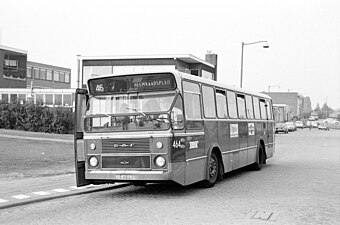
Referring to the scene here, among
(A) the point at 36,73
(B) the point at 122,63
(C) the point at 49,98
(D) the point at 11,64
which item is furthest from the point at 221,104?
(A) the point at 36,73

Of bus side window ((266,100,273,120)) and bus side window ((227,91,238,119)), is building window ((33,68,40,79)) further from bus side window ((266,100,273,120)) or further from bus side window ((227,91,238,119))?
bus side window ((227,91,238,119))

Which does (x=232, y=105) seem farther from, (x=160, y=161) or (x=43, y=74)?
(x=43, y=74)

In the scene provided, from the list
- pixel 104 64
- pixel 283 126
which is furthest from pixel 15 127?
pixel 283 126

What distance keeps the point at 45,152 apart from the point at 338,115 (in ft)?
456

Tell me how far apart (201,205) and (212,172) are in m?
2.85

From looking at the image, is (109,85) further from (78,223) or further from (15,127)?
(15,127)

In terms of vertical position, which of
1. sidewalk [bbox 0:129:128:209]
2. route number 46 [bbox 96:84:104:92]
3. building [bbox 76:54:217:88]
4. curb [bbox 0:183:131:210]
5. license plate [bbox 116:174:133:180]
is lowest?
curb [bbox 0:183:131:210]

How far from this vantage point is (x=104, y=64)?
42125mm

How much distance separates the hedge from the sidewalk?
32.5ft

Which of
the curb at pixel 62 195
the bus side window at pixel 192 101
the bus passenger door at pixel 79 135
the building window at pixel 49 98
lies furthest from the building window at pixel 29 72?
the bus side window at pixel 192 101

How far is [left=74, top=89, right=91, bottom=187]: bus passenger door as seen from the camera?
11.1 metres

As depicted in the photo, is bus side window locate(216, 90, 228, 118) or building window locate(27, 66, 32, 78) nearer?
bus side window locate(216, 90, 228, 118)

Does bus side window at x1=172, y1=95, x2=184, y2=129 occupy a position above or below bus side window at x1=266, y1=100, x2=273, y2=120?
below

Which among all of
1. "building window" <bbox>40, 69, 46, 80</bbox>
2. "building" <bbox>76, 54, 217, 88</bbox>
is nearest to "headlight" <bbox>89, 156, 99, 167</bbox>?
"building" <bbox>76, 54, 217, 88</bbox>
